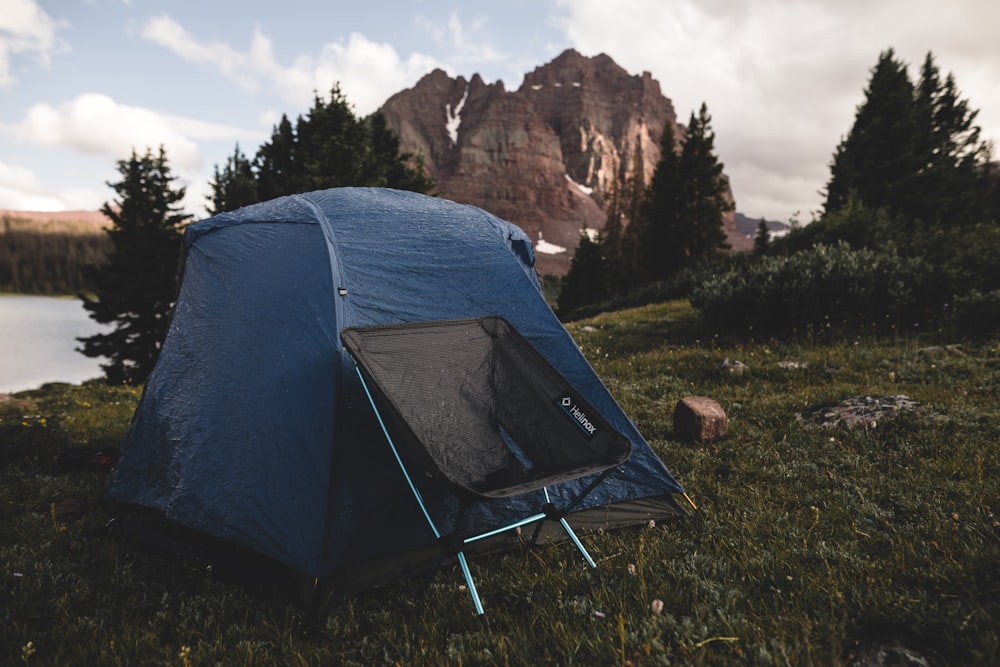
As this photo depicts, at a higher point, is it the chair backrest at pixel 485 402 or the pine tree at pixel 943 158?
the pine tree at pixel 943 158

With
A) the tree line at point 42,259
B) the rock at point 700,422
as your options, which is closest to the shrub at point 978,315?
the rock at point 700,422

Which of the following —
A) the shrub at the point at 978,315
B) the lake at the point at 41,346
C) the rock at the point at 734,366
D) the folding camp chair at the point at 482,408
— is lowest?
the lake at the point at 41,346

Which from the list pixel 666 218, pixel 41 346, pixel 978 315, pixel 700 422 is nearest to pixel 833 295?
pixel 978 315

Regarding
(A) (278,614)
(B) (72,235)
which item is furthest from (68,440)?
(B) (72,235)

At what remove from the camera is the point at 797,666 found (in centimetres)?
236

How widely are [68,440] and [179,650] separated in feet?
17.4

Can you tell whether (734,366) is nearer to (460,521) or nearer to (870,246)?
(460,521)

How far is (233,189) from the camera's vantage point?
24328 millimetres

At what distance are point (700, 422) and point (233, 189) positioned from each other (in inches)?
1004

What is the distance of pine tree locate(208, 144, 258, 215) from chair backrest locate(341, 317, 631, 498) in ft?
63.7

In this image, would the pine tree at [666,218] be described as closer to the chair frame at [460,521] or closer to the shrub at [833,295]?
the shrub at [833,295]

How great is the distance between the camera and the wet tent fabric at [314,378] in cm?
342

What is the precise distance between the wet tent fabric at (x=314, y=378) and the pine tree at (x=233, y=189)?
17799mm

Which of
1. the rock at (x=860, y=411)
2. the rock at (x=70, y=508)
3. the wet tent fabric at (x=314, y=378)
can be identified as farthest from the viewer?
the rock at (x=860, y=411)
